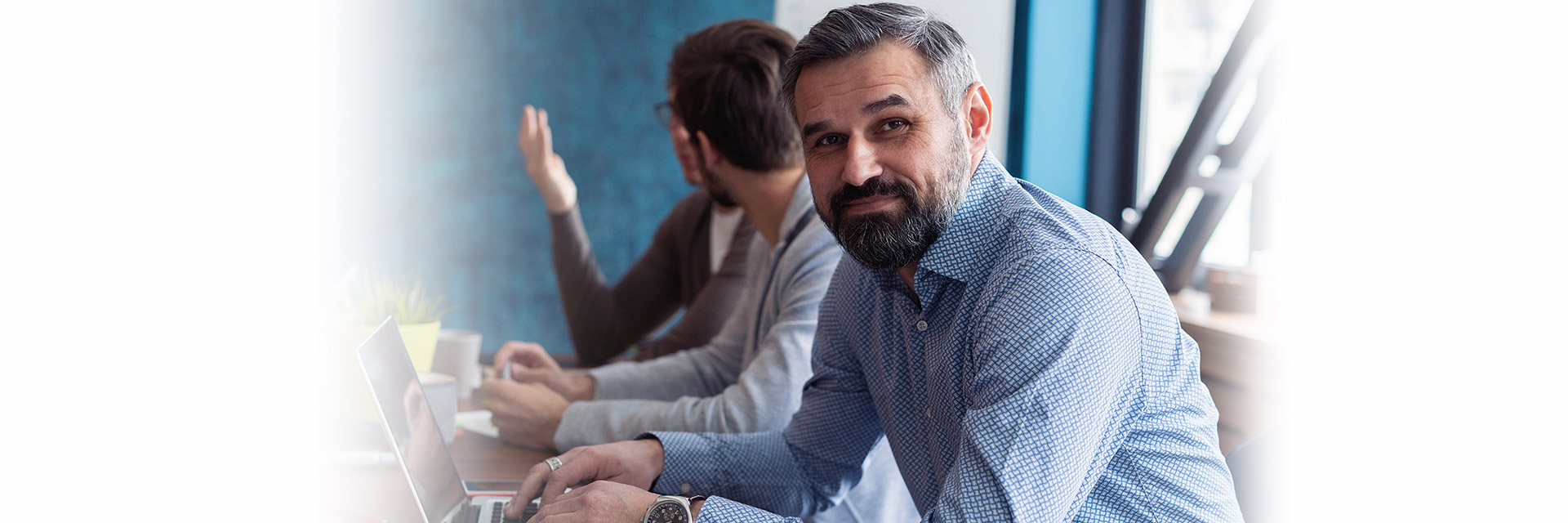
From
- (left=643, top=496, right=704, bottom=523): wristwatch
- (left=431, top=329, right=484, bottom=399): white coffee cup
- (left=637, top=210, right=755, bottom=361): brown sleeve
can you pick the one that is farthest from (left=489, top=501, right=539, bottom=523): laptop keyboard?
(left=637, top=210, right=755, bottom=361): brown sleeve

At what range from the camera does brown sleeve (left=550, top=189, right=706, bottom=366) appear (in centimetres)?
259

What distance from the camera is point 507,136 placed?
4.05 metres

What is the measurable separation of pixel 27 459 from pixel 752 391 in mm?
855

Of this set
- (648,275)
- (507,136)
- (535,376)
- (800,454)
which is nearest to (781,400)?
(800,454)

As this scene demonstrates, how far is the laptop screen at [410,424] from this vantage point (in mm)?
1082

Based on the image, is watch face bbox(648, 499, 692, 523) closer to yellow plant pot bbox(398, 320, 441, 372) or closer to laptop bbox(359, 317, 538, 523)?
laptop bbox(359, 317, 538, 523)

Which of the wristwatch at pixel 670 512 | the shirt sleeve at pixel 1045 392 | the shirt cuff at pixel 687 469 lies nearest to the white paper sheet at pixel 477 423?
the shirt cuff at pixel 687 469

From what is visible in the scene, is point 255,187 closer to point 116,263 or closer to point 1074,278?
point 116,263

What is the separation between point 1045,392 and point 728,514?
1.01 ft

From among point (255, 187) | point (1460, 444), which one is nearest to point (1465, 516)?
point (1460, 444)

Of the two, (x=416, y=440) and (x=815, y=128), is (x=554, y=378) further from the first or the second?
(x=815, y=128)

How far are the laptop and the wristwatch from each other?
26cm

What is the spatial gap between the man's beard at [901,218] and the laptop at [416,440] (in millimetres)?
501

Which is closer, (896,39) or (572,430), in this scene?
(896,39)
